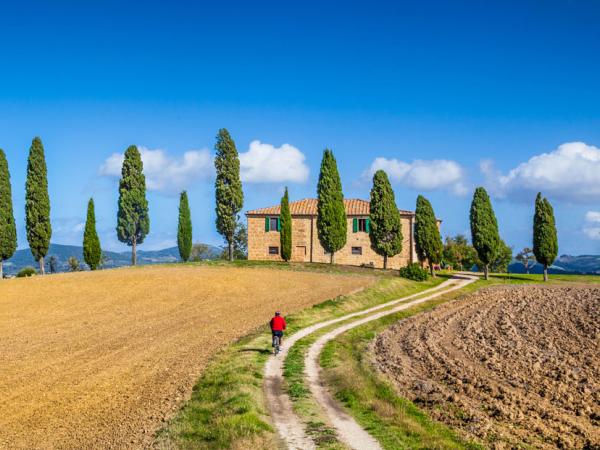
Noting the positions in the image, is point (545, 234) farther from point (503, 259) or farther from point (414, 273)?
point (503, 259)

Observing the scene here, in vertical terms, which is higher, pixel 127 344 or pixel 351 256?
pixel 351 256

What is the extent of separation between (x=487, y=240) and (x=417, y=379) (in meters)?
47.7

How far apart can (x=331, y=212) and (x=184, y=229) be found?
2061cm

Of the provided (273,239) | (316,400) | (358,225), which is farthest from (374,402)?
(273,239)

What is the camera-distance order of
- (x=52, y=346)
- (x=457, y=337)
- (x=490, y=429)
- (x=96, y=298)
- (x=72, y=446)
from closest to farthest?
1. (x=72, y=446)
2. (x=490, y=429)
3. (x=52, y=346)
4. (x=457, y=337)
5. (x=96, y=298)

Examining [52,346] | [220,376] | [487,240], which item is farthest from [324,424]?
[487,240]

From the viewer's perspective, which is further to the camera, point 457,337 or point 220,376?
point 457,337

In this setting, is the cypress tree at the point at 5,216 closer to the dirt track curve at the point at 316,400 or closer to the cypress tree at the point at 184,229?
the cypress tree at the point at 184,229

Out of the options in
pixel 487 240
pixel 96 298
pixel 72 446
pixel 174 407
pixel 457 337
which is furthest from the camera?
pixel 487 240

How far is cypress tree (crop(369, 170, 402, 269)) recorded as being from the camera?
6856 centimetres

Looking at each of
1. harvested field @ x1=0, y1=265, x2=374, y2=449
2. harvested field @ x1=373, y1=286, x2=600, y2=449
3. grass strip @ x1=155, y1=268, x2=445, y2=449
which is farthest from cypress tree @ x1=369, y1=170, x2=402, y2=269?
grass strip @ x1=155, y1=268, x2=445, y2=449

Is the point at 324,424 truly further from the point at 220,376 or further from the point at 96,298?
the point at 96,298

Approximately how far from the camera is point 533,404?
19.1 metres

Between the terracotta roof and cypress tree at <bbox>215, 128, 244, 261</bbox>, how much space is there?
13.6ft
